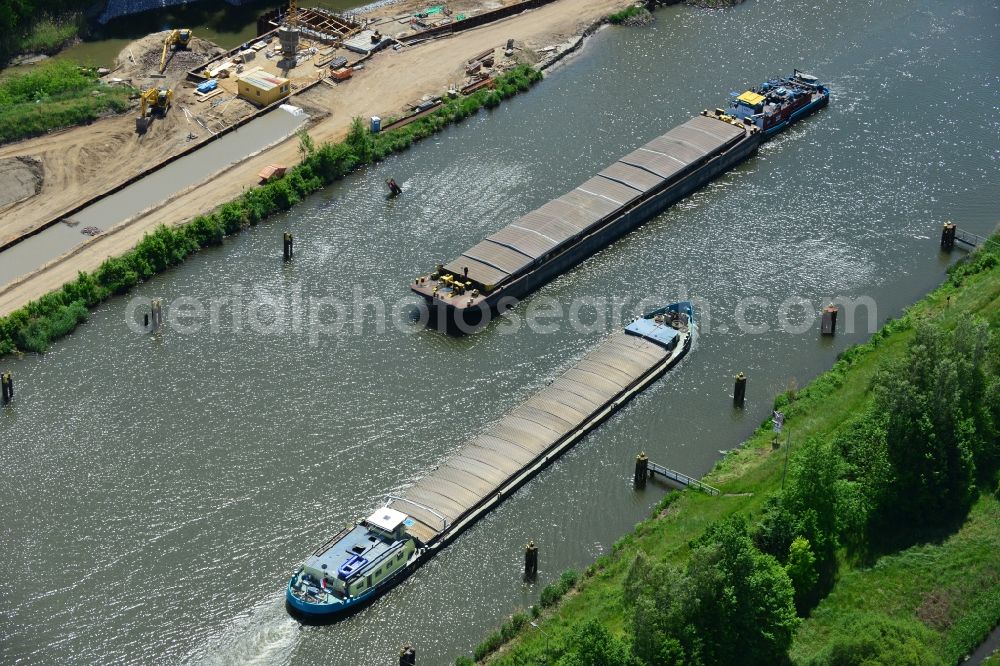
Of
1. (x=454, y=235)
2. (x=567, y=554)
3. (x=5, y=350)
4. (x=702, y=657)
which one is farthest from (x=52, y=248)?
(x=702, y=657)

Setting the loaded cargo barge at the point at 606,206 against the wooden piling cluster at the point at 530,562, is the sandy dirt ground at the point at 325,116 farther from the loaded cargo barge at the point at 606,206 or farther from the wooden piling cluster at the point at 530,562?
the wooden piling cluster at the point at 530,562

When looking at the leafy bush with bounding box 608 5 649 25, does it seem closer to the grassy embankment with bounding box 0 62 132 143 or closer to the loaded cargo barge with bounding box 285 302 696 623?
the grassy embankment with bounding box 0 62 132 143

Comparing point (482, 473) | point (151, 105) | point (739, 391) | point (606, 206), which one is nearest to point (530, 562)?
point (482, 473)

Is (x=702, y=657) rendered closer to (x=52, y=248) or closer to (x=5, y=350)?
(x=5, y=350)

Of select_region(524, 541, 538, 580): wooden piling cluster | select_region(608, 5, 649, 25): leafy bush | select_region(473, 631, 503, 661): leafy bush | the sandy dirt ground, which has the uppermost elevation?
select_region(608, 5, 649, 25): leafy bush

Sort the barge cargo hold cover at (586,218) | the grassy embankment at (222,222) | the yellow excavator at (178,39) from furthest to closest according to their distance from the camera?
the yellow excavator at (178,39), the barge cargo hold cover at (586,218), the grassy embankment at (222,222)

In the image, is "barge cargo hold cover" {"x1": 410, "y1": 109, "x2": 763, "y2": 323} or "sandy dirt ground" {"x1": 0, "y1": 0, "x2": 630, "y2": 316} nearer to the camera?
"barge cargo hold cover" {"x1": 410, "y1": 109, "x2": 763, "y2": 323}

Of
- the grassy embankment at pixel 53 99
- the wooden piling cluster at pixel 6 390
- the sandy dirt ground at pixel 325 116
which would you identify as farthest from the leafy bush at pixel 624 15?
the wooden piling cluster at pixel 6 390

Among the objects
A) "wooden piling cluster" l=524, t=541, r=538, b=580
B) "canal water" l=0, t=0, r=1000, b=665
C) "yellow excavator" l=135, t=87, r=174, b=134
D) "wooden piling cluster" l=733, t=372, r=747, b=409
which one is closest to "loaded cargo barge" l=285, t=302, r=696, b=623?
"canal water" l=0, t=0, r=1000, b=665
